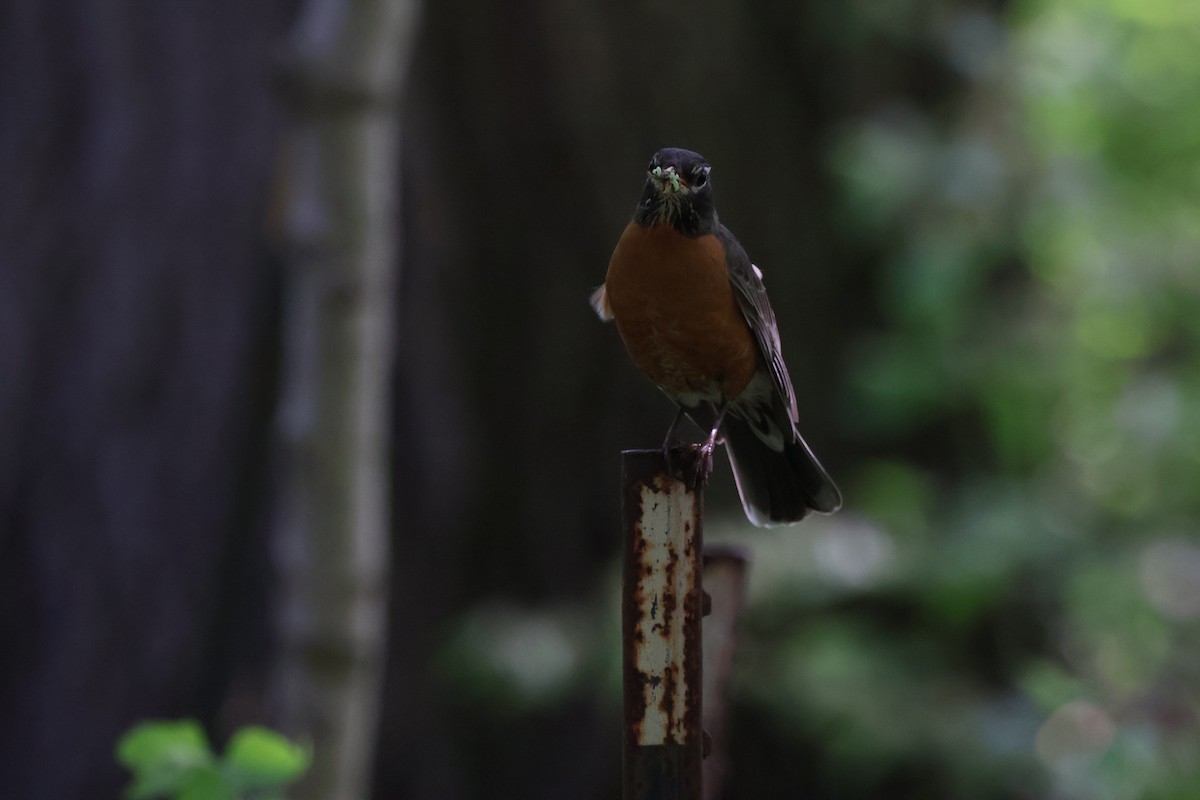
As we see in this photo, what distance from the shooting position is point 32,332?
3914 mm

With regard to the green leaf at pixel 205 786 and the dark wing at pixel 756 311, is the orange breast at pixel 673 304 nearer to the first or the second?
the dark wing at pixel 756 311

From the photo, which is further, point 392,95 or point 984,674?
point 984,674

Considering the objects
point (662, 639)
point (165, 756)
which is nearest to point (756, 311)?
point (662, 639)

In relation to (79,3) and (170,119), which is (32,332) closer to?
(170,119)

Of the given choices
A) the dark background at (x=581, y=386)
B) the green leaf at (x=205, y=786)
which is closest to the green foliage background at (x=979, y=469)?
the dark background at (x=581, y=386)

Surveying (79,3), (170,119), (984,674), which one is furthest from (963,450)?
(79,3)

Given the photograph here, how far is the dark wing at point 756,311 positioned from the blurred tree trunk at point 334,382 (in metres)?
0.66

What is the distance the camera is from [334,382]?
2209 millimetres

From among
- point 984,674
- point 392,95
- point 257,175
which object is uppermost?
point 257,175

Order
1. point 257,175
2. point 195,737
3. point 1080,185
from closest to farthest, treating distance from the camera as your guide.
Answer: point 195,737 → point 257,175 → point 1080,185

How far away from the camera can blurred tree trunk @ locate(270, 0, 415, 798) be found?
2.16 m

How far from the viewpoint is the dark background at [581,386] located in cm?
380

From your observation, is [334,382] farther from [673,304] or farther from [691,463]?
[691,463]

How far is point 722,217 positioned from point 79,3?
2.28 meters
